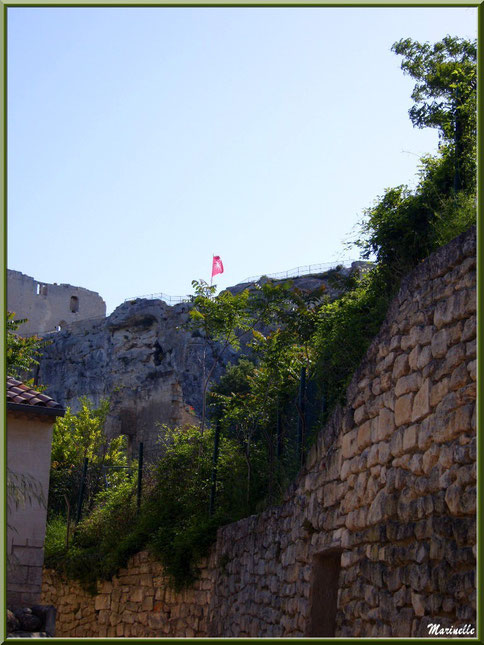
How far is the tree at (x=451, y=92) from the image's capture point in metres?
9.76

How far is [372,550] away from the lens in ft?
19.9

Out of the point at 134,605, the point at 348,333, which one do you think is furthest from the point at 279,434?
the point at 134,605

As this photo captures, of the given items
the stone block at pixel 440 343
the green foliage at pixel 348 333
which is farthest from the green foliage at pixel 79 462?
the stone block at pixel 440 343

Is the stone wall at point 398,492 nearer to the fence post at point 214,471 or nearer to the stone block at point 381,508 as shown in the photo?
the stone block at point 381,508

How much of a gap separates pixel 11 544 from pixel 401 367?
764cm

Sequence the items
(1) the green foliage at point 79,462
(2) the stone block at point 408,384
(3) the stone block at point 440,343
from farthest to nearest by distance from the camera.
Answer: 1. (1) the green foliage at point 79,462
2. (2) the stone block at point 408,384
3. (3) the stone block at point 440,343

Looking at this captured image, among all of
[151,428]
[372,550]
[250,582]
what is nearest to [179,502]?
[250,582]

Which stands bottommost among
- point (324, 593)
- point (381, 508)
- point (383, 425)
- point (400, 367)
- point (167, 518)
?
point (324, 593)

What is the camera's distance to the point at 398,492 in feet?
19.0

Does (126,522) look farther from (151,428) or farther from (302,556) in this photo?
(151,428)

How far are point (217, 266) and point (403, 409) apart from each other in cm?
1860

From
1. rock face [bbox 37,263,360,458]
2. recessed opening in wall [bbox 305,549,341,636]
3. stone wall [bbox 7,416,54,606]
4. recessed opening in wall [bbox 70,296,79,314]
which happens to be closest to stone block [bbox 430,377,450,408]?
recessed opening in wall [bbox 305,549,341,636]

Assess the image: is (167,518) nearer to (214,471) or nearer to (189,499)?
(189,499)

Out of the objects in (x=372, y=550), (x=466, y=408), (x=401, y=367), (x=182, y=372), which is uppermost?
(x=182, y=372)
